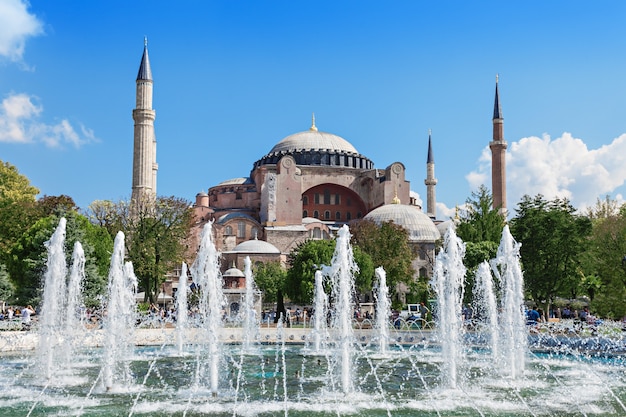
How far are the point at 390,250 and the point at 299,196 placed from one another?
14.2 meters

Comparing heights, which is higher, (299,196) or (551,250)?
(299,196)

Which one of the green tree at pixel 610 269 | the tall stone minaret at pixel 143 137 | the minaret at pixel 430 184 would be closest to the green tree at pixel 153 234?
the tall stone minaret at pixel 143 137

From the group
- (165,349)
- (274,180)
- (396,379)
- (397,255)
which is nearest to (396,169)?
(274,180)

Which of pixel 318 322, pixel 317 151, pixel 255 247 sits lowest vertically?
pixel 318 322

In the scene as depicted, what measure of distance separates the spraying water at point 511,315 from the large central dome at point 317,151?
42.6 metres

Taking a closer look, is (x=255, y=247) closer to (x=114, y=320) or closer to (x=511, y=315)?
(x=511, y=315)

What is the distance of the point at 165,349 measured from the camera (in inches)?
645

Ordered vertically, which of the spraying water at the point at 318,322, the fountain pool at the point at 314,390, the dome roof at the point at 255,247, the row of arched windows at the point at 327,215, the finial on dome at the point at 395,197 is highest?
the finial on dome at the point at 395,197

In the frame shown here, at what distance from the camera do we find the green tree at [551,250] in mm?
26000

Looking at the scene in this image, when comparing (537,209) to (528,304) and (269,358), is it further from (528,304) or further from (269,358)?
(269,358)

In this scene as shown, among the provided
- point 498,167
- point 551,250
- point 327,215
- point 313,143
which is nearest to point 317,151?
point 313,143

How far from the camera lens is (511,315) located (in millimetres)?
12141

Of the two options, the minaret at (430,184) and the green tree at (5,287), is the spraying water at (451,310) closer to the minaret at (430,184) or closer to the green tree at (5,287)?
the green tree at (5,287)

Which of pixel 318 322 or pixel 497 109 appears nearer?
pixel 318 322
